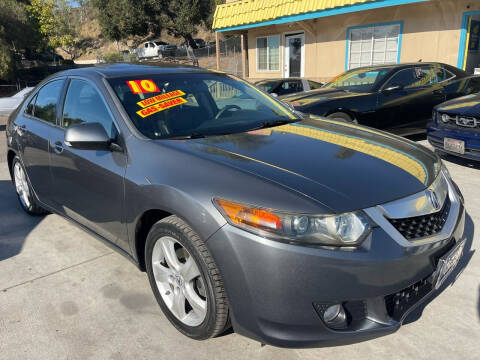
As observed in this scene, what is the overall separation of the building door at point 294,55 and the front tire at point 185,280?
13.6 meters

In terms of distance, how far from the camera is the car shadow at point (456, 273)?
2.19m

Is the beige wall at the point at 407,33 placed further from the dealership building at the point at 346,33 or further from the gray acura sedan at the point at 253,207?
the gray acura sedan at the point at 253,207

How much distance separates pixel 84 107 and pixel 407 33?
1086 centimetres

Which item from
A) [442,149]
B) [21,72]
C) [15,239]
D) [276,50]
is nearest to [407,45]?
[276,50]

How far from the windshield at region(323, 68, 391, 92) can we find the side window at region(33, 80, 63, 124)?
522 centimetres

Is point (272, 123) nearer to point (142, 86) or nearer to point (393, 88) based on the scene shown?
point (142, 86)

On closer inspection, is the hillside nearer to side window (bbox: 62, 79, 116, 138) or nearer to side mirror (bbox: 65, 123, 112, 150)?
side window (bbox: 62, 79, 116, 138)

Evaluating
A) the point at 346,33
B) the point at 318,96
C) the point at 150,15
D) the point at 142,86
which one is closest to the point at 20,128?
the point at 142,86

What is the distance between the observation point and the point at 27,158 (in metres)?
3.90

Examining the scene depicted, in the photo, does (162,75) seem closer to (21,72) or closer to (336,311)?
(336,311)

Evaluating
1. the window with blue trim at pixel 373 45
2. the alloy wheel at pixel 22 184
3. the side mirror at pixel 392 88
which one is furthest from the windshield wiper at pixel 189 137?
the window with blue trim at pixel 373 45

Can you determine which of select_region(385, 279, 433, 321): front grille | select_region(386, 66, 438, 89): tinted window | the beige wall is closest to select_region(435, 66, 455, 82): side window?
select_region(386, 66, 438, 89): tinted window

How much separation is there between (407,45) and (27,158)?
1088 centimetres

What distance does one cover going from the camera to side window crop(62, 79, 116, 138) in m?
2.86
